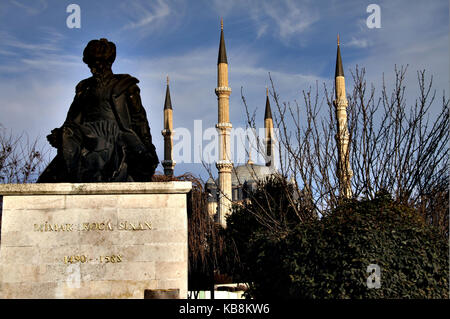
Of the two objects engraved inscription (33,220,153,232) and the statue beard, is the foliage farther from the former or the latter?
the statue beard

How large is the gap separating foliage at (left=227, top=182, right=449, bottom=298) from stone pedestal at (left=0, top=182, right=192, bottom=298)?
1.61 metres

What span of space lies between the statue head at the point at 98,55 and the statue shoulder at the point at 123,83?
20cm

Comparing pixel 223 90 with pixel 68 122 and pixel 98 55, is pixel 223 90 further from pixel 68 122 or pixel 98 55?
pixel 68 122

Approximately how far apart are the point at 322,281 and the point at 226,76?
96.3 feet

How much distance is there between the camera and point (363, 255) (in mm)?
5750

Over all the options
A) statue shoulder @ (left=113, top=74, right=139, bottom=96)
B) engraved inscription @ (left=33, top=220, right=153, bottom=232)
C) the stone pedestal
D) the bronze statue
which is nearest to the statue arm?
the bronze statue

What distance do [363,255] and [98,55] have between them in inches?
158

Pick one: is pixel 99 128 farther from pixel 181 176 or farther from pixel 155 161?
pixel 181 176

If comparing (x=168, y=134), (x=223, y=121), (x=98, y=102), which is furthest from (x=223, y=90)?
(x=98, y=102)

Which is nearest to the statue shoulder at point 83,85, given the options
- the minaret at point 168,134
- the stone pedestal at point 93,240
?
the stone pedestal at point 93,240

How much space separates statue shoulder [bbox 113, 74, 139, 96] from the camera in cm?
666
